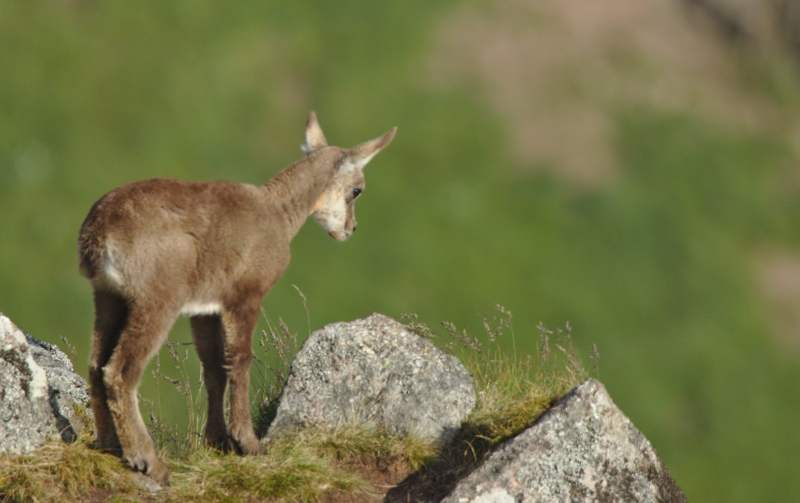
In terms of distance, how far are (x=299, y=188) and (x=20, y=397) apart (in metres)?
2.86

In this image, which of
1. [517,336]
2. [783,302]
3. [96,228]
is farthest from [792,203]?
[96,228]

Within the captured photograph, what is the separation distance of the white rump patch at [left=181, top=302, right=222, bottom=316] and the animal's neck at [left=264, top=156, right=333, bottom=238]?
41.2 inches

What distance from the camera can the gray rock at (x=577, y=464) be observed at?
27.0 ft

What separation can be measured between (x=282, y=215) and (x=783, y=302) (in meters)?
17.7

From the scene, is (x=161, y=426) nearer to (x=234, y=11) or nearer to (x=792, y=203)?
(x=234, y=11)

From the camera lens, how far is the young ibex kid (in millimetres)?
8141

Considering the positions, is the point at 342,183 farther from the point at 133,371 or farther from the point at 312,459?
the point at 133,371

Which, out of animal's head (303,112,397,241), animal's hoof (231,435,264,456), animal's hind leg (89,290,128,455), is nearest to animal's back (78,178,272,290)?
animal's hind leg (89,290,128,455)

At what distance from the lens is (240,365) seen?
8898 millimetres

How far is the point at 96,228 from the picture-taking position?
8180 millimetres

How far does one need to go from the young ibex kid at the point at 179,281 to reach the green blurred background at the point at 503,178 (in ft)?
26.4

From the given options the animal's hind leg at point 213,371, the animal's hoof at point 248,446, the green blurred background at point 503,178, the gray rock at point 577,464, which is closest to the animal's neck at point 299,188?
the animal's hind leg at point 213,371

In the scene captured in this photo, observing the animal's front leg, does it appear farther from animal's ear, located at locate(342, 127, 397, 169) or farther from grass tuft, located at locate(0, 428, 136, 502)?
animal's ear, located at locate(342, 127, 397, 169)

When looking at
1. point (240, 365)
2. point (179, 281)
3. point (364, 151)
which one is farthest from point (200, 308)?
point (364, 151)
